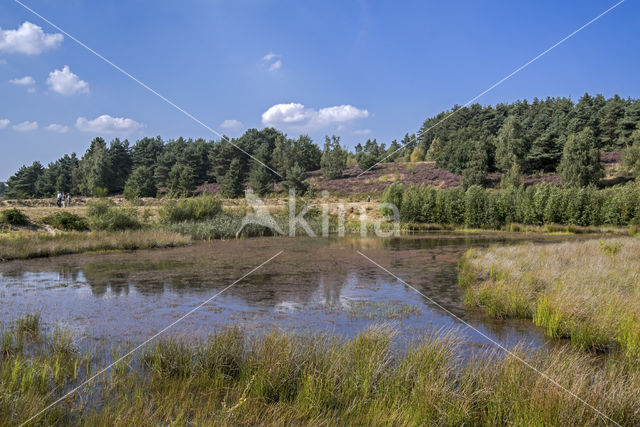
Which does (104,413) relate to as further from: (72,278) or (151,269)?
(151,269)

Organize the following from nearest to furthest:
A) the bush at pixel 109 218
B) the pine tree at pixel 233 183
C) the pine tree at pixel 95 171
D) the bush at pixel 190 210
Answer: the bush at pixel 109 218 < the bush at pixel 190 210 < the pine tree at pixel 233 183 < the pine tree at pixel 95 171

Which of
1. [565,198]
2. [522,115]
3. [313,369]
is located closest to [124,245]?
[313,369]

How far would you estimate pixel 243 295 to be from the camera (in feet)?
39.7

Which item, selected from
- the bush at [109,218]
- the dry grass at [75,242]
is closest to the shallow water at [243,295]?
the dry grass at [75,242]

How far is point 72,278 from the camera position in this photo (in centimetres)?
1455

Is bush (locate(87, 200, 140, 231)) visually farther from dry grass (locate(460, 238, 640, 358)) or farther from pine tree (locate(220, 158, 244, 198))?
pine tree (locate(220, 158, 244, 198))

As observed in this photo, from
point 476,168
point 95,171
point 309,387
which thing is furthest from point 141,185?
point 309,387

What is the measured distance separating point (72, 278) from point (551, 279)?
15.6 metres

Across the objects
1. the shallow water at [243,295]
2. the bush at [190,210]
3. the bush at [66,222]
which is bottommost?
the shallow water at [243,295]

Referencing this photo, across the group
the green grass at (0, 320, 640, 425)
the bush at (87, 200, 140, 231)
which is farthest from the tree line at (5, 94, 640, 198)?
the green grass at (0, 320, 640, 425)

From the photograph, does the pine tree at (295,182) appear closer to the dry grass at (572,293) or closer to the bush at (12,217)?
the bush at (12,217)

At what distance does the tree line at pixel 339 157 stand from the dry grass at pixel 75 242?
2016 centimetres

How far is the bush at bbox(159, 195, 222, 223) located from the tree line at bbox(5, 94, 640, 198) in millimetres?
12543

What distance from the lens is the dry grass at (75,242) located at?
19.4 m
